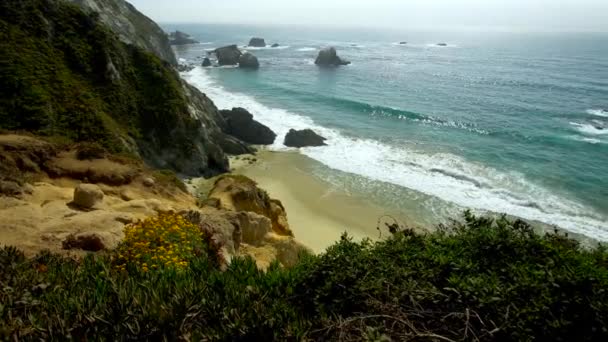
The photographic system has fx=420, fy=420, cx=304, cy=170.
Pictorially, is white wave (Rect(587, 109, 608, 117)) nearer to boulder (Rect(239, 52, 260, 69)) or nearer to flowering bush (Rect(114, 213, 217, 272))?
flowering bush (Rect(114, 213, 217, 272))

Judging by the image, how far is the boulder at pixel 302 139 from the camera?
38266 mm

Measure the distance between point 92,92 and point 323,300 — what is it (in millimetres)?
26586

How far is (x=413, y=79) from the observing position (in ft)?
241

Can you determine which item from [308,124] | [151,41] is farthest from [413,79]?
[151,41]

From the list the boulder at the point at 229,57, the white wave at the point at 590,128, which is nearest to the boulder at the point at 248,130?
the white wave at the point at 590,128

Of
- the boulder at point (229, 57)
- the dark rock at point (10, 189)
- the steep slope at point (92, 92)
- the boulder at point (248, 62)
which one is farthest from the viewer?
the boulder at point (229, 57)

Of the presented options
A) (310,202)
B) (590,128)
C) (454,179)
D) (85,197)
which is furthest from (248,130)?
(590,128)

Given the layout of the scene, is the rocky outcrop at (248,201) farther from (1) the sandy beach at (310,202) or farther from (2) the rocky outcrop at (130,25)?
(2) the rocky outcrop at (130,25)

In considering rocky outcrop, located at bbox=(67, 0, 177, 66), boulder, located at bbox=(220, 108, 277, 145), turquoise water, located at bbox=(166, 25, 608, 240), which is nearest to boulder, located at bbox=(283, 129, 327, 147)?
turquoise water, located at bbox=(166, 25, 608, 240)

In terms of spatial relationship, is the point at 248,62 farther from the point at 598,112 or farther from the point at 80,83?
the point at 80,83

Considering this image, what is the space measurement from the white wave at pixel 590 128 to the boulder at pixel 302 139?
27.3m

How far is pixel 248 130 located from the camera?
3941 cm

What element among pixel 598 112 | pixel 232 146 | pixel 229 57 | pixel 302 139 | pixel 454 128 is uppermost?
pixel 229 57

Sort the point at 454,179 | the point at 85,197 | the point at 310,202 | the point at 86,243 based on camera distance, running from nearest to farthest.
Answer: the point at 86,243
the point at 85,197
the point at 310,202
the point at 454,179
